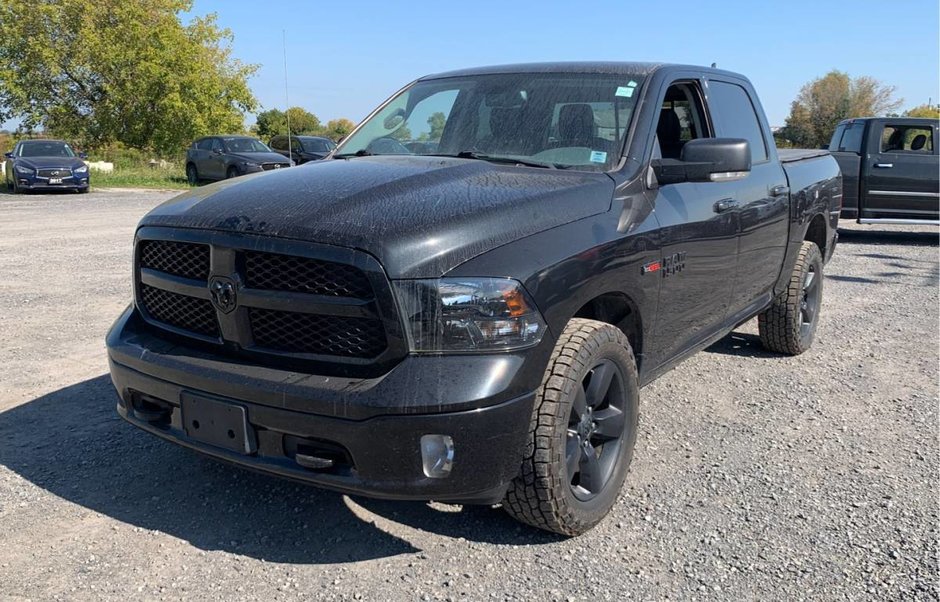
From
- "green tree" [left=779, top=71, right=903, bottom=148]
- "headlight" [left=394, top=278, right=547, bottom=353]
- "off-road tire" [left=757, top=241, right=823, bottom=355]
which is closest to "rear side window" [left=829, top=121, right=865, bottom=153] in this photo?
"off-road tire" [left=757, top=241, right=823, bottom=355]


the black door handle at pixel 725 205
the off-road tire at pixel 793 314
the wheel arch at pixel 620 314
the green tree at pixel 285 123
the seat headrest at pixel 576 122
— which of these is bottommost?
the off-road tire at pixel 793 314

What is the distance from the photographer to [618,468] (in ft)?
10.4

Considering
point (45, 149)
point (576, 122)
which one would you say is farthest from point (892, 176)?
point (45, 149)

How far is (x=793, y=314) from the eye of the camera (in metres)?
5.34

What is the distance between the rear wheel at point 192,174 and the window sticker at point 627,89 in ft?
77.2

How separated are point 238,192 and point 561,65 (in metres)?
1.88

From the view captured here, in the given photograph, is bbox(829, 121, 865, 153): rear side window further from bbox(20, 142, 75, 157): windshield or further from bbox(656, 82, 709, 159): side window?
bbox(20, 142, 75, 157): windshield

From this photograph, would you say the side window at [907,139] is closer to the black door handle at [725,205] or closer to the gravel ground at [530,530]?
the gravel ground at [530,530]

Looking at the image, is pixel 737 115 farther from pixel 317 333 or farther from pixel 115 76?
pixel 115 76

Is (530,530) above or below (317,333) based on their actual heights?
below

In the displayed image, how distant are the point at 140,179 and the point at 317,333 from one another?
26.8m

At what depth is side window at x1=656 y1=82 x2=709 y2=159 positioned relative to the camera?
4035 mm

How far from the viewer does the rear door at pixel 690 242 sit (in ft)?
11.5

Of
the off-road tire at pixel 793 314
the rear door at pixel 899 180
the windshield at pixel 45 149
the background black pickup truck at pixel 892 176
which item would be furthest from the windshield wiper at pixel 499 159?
A: the windshield at pixel 45 149
